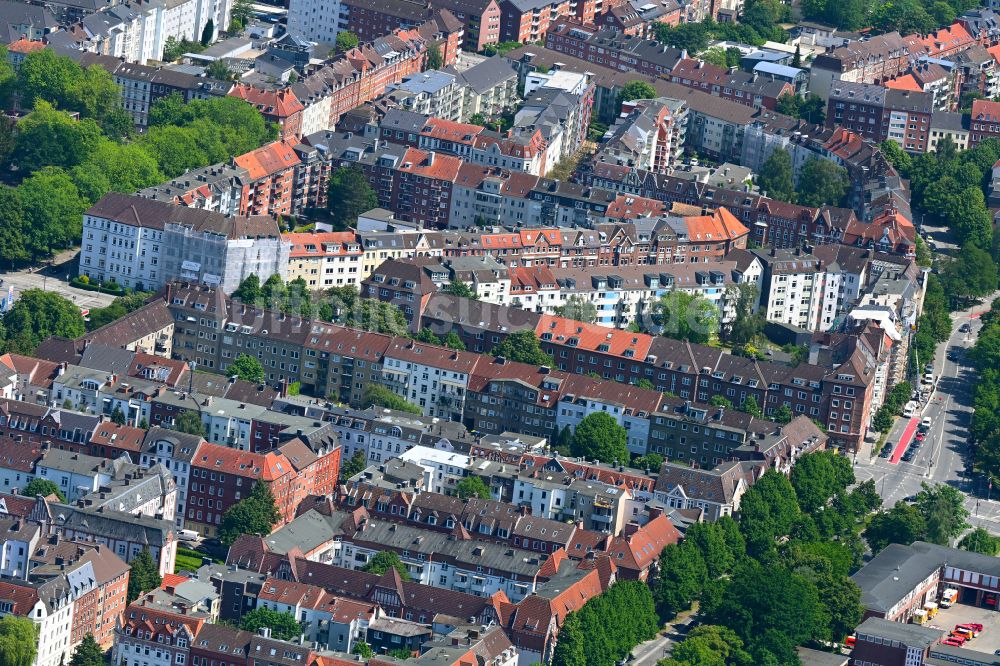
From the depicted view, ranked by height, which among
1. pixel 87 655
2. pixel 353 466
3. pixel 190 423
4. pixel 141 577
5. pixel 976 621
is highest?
pixel 190 423

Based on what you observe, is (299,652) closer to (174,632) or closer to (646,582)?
(174,632)

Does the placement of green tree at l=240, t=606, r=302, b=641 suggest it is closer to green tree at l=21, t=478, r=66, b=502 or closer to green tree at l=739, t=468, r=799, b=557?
green tree at l=21, t=478, r=66, b=502

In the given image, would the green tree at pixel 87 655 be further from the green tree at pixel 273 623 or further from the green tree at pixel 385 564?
the green tree at pixel 385 564

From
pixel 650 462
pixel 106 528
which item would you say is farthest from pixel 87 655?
pixel 650 462

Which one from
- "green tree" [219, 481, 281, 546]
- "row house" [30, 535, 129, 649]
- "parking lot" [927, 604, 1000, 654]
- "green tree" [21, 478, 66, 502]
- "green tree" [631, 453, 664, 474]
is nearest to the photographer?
"row house" [30, 535, 129, 649]

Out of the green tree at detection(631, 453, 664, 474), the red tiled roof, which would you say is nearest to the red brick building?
the red tiled roof

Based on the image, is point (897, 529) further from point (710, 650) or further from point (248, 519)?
point (248, 519)
